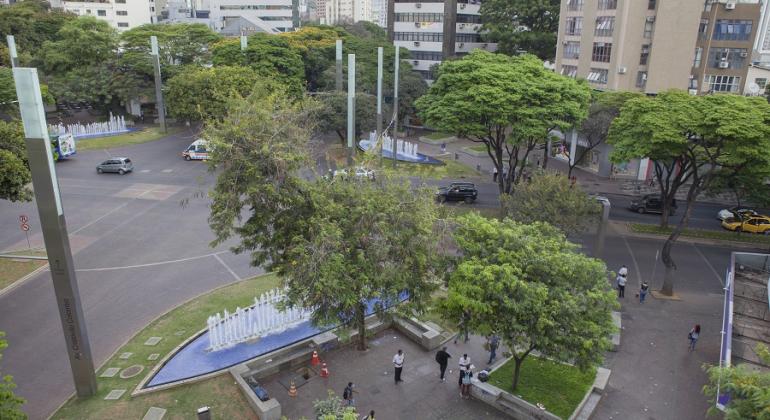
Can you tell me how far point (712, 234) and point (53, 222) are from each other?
3715 cm

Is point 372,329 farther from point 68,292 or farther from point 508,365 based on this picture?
point 68,292

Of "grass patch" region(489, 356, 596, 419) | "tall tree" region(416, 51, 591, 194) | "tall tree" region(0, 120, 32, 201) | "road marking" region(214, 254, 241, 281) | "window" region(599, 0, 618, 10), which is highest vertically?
"window" region(599, 0, 618, 10)

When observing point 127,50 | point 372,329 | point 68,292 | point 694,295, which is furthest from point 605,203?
point 127,50

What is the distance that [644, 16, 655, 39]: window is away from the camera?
4597 centimetres

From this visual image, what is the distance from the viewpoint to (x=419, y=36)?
74.6 metres

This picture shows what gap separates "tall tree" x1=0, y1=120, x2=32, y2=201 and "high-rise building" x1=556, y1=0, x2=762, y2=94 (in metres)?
45.1

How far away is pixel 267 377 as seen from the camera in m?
18.7

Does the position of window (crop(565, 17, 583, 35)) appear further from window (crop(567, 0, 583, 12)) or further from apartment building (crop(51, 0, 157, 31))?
apartment building (crop(51, 0, 157, 31))

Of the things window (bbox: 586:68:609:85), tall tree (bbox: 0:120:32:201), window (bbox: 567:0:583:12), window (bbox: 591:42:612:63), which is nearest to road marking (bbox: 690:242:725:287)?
window (bbox: 586:68:609:85)

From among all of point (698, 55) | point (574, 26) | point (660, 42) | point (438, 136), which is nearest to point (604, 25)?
point (660, 42)

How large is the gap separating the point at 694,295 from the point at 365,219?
19380mm

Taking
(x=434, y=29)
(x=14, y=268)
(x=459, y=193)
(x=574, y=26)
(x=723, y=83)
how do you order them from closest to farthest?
(x=14, y=268) < (x=459, y=193) < (x=723, y=83) < (x=574, y=26) < (x=434, y=29)

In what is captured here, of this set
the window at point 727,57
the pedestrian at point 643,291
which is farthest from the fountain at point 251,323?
the window at point 727,57

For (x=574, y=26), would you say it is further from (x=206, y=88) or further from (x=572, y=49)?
(x=206, y=88)
